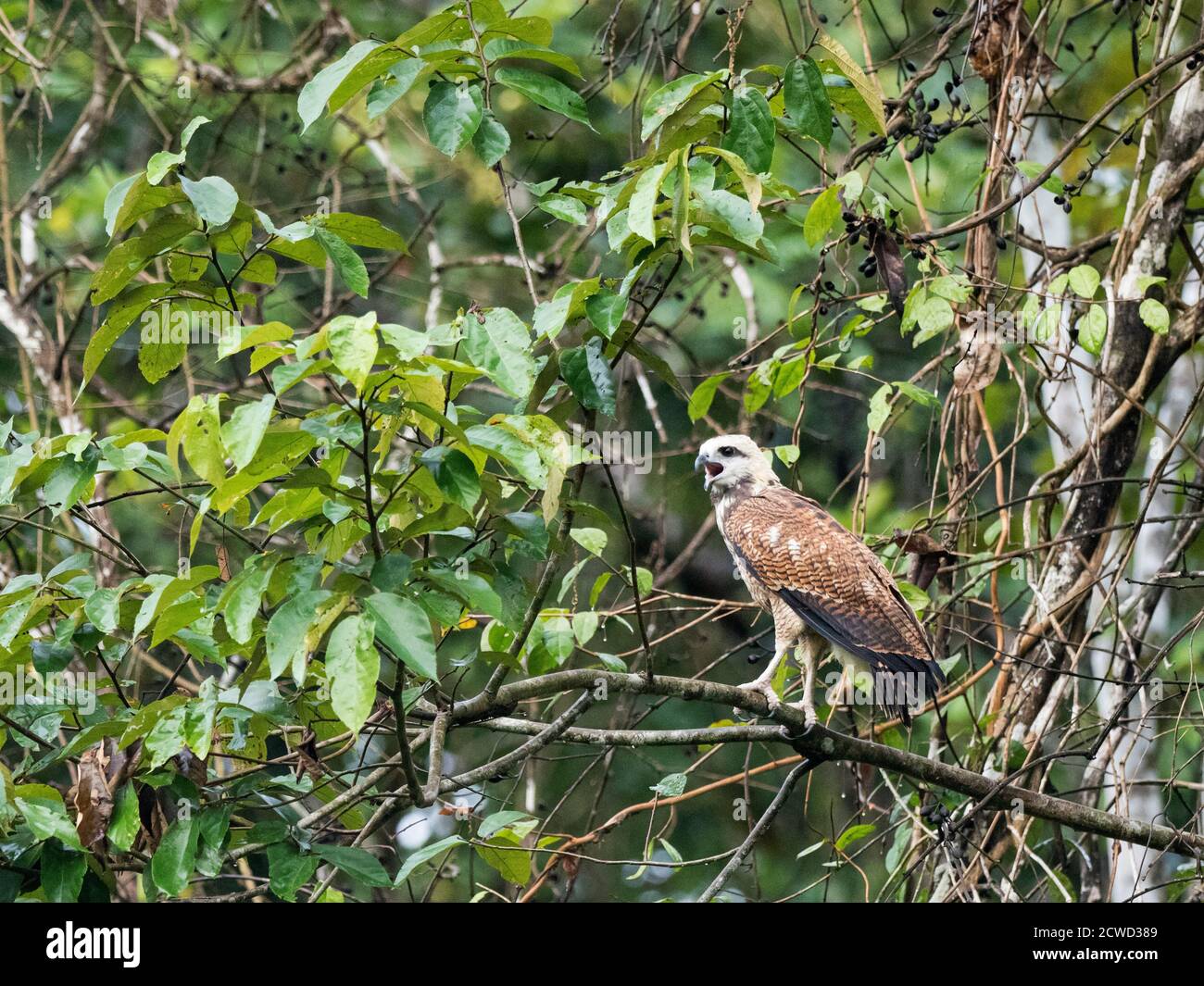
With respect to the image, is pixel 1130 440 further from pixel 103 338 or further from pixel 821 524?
pixel 103 338

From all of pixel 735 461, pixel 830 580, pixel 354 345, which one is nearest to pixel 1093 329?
pixel 830 580

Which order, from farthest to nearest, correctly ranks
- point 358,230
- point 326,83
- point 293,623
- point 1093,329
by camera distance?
point 1093,329
point 358,230
point 326,83
point 293,623

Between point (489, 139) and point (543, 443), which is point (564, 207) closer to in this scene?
point (489, 139)

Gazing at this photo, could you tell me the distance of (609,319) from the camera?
2.73 meters

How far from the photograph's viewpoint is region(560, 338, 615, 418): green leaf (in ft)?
9.35

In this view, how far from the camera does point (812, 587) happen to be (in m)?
4.45

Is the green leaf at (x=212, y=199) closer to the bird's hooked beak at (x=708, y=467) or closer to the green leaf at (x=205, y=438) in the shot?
the green leaf at (x=205, y=438)

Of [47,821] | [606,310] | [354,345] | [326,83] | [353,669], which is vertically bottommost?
[47,821]

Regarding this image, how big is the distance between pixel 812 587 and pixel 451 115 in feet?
7.16

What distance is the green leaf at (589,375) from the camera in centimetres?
285

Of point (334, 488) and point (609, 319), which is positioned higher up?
point (609, 319)

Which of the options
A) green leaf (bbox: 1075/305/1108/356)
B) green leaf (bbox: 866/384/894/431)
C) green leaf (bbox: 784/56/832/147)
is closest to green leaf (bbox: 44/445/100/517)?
green leaf (bbox: 784/56/832/147)

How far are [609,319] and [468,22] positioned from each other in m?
0.76
